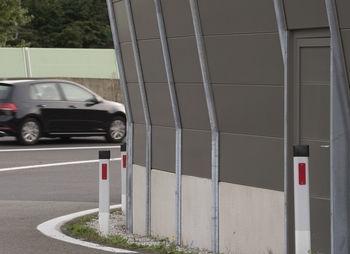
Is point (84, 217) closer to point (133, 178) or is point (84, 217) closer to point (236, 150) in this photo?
point (133, 178)

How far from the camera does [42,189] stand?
589 inches

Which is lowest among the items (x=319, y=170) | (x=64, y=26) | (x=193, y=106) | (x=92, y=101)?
(x=92, y=101)

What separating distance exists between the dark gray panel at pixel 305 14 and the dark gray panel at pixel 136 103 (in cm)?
325

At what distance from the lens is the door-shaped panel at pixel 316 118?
7.55 m

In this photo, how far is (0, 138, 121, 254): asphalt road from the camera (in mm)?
9758

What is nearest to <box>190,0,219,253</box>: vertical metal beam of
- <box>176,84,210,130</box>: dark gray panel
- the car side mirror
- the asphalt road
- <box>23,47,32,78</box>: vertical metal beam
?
<box>176,84,210,130</box>: dark gray panel

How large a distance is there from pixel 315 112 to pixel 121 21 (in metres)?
3.74

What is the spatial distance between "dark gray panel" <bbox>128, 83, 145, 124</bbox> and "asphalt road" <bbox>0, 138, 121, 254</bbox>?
5.20 feet

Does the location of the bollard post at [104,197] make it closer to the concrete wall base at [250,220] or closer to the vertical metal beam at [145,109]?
the vertical metal beam at [145,109]

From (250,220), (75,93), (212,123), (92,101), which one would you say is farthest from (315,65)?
(92,101)

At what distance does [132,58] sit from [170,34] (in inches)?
42.3

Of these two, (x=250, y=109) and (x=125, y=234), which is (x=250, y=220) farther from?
(x=125, y=234)

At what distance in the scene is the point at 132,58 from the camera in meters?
10.7

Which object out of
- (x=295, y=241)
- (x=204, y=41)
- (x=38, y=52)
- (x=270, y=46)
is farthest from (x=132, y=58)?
(x=38, y=52)
